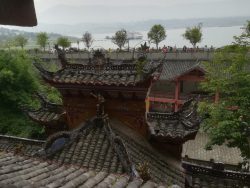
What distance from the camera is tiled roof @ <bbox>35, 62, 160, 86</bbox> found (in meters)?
8.80

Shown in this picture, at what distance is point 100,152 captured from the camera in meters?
7.75

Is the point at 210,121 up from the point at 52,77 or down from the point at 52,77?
down

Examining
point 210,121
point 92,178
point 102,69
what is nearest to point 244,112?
point 210,121

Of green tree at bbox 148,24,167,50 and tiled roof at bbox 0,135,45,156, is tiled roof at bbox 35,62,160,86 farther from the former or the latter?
green tree at bbox 148,24,167,50

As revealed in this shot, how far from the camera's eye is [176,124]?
1046 cm

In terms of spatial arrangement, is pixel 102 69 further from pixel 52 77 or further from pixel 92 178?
pixel 92 178

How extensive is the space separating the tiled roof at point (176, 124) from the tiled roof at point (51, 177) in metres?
3.88

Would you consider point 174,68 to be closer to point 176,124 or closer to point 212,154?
point 212,154

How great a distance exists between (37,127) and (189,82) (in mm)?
20943

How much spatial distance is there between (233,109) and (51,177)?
11.1 metres

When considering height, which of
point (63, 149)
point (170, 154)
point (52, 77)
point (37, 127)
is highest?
point (52, 77)

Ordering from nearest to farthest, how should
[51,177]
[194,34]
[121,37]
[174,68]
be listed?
1. [51,177]
2. [174,68]
3. [194,34]
4. [121,37]

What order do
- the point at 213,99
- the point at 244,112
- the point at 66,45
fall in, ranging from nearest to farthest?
the point at 244,112 < the point at 213,99 < the point at 66,45

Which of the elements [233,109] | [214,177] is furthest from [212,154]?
[214,177]
